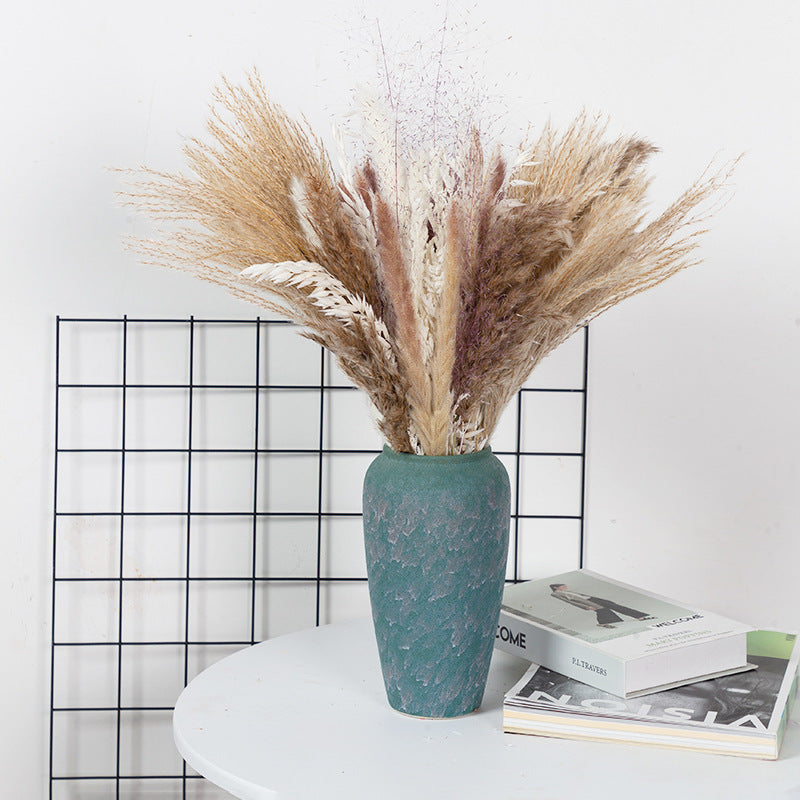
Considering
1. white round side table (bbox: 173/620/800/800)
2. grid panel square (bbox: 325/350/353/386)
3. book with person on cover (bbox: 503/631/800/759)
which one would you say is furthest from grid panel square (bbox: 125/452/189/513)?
book with person on cover (bbox: 503/631/800/759)

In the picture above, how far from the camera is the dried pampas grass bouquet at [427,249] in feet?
2.67

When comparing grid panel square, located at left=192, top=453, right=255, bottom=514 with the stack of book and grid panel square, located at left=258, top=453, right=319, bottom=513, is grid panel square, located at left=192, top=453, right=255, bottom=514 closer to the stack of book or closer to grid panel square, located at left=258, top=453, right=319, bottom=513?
grid panel square, located at left=258, top=453, right=319, bottom=513

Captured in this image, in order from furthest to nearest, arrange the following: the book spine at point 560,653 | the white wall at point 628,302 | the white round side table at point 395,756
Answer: the white wall at point 628,302
the book spine at point 560,653
the white round side table at point 395,756

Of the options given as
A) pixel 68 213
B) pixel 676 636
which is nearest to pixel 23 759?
pixel 68 213

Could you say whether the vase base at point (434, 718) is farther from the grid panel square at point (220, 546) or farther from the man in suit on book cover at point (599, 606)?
the grid panel square at point (220, 546)

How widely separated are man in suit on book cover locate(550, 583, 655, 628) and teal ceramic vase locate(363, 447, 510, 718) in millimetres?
139

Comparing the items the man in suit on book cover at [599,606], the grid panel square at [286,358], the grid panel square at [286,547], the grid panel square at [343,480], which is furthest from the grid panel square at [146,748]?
the man in suit on book cover at [599,606]

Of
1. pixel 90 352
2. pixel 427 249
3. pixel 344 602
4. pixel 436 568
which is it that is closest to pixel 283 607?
pixel 344 602

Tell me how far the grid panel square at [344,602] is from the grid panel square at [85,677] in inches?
11.1

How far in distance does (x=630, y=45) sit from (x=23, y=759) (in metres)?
1.23

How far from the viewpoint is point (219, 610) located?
133cm

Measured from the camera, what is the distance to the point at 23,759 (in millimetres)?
1299

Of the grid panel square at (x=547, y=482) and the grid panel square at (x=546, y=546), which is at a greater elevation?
the grid panel square at (x=547, y=482)

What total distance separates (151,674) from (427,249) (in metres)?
0.78
